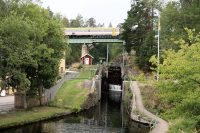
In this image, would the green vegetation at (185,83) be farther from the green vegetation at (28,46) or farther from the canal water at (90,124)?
the green vegetation at (28,46)

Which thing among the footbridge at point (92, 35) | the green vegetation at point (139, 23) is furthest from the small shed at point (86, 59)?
the green vegetation at point (139, 23)

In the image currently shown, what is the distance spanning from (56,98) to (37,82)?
27.5 feet

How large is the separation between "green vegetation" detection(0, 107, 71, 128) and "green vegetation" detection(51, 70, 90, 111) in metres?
2.62

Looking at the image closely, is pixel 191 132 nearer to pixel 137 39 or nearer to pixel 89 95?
pixel 89 95

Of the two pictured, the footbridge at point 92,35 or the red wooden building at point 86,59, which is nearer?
the footbridge at point 92,35

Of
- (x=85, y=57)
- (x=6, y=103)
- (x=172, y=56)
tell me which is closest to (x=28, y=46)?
(x=6, y=103)

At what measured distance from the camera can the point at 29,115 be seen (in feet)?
156

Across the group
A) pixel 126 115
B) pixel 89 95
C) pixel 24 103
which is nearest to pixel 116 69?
pixel 89 95

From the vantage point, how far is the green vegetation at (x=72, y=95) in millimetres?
57275

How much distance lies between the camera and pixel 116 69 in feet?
313

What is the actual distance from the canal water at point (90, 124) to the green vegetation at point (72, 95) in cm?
183

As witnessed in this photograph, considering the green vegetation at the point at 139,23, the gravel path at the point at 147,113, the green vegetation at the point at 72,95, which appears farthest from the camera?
the green vegetation at the point at 139,23

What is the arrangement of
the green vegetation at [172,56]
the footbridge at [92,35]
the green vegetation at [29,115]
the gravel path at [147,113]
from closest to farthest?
the green vegetation at [172,56]
the gravel path at [147,113]
the green vegetation at [29,115]
the footbridge at [92,35]

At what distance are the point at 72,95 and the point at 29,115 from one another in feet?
50.6
